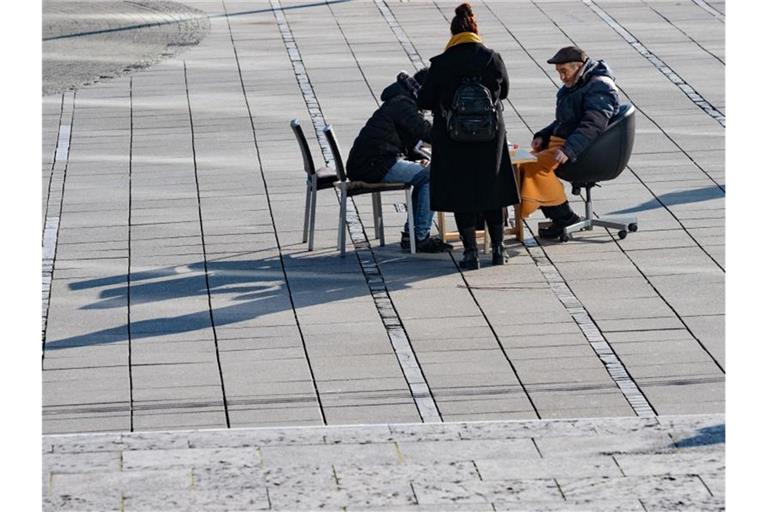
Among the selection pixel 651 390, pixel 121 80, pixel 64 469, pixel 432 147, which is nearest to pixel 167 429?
pixel 64 469

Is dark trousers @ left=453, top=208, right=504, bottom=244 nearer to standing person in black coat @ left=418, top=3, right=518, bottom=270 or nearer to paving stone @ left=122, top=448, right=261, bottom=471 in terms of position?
standing person in black coat @ left=418, top=3, right=518, bottom=270

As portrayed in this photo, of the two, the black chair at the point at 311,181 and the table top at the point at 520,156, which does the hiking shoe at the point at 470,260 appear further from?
the black chair at the point at 311,181

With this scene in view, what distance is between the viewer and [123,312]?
10312 millimetres

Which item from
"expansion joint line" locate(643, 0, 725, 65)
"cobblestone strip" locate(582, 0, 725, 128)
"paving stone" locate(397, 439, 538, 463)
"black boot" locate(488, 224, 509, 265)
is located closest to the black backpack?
"black boot" locate(488, 224, 509, 265)

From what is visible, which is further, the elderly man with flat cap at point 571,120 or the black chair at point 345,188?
the elderly man with flat cap at point 571,120

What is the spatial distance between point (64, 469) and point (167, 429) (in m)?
0.97

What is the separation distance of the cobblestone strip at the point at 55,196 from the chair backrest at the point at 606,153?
3.63 meters

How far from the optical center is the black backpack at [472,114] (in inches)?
422

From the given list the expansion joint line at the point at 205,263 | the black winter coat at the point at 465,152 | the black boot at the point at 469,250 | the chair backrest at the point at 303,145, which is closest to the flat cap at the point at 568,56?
the black winter coat at the point at 465,152

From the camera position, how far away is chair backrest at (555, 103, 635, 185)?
1150 cm

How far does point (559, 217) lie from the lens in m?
11.7

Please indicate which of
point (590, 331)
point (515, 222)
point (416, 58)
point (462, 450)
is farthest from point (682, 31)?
point (462, 450)

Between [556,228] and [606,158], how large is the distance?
640 mm

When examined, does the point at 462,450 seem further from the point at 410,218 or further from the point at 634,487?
the point at 410,218
